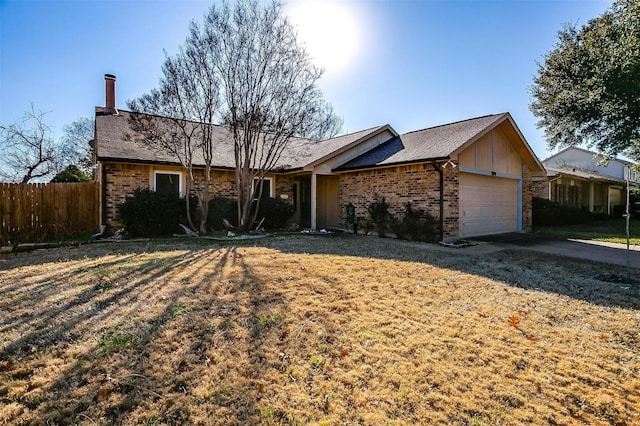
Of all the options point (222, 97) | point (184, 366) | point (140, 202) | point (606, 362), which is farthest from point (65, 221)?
point (606, 362)

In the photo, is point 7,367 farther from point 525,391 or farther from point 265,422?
point 525,391

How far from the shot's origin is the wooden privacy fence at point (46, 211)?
32.1 feet

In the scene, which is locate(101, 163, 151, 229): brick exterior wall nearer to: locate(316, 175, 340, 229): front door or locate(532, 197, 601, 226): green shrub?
locate(316, 175, 340, 229): front door

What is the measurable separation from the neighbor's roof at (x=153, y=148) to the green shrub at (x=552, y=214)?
9641 mm

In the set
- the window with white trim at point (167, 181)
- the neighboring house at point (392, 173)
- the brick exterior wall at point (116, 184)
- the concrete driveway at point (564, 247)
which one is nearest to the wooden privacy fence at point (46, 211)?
the brick exterior wall at point (116, 184)

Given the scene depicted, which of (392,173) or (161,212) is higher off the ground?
(392,173)

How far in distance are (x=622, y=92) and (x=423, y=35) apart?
7.84 metres

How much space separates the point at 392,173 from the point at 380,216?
1.66m

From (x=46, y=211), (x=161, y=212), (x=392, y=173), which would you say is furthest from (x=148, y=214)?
(x=392, y=173)

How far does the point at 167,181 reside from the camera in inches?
507

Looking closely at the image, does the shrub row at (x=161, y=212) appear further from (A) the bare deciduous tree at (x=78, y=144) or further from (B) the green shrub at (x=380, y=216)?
(A) the bare deciduous tree at (x=78, y=144)

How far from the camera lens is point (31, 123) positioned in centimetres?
1819

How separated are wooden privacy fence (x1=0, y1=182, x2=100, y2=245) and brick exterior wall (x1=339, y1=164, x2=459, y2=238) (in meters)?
9.36

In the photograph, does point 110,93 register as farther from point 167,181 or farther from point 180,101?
point 180,101
